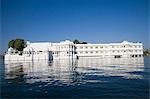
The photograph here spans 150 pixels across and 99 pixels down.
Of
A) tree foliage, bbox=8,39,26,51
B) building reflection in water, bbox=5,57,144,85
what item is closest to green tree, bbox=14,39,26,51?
tree foliage, bbox=8,39,26,51

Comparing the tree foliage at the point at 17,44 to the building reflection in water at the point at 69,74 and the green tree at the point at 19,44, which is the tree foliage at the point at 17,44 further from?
the building reflection in water at the point at 69,74

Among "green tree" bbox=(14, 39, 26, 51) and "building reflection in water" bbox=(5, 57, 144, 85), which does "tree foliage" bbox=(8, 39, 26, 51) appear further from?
"building reflection in water" bbox=(5, 57, 144, 85)

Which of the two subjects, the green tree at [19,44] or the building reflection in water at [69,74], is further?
the green tree at [19,44]

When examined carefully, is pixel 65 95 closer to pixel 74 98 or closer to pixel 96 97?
pixel 74 98

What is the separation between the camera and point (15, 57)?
8106cm

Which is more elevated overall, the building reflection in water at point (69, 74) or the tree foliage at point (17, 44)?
the tree foliage at point (17, 44)

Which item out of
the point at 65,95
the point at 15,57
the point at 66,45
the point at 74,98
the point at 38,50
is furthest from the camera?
the point at 66,45

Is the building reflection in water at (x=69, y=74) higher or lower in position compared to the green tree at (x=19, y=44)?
lower

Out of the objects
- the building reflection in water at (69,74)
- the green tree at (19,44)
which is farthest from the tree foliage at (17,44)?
the building reflection in water at (69,74)

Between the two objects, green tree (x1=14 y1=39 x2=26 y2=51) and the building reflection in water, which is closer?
the building reflection in water

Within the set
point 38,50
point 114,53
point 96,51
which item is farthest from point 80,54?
point 38,50

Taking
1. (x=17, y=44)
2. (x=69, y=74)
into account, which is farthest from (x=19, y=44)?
(x=69, y=74)

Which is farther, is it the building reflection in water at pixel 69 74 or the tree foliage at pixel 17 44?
the tree foliage at pixel 17 44

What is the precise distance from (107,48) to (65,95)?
96.2m
